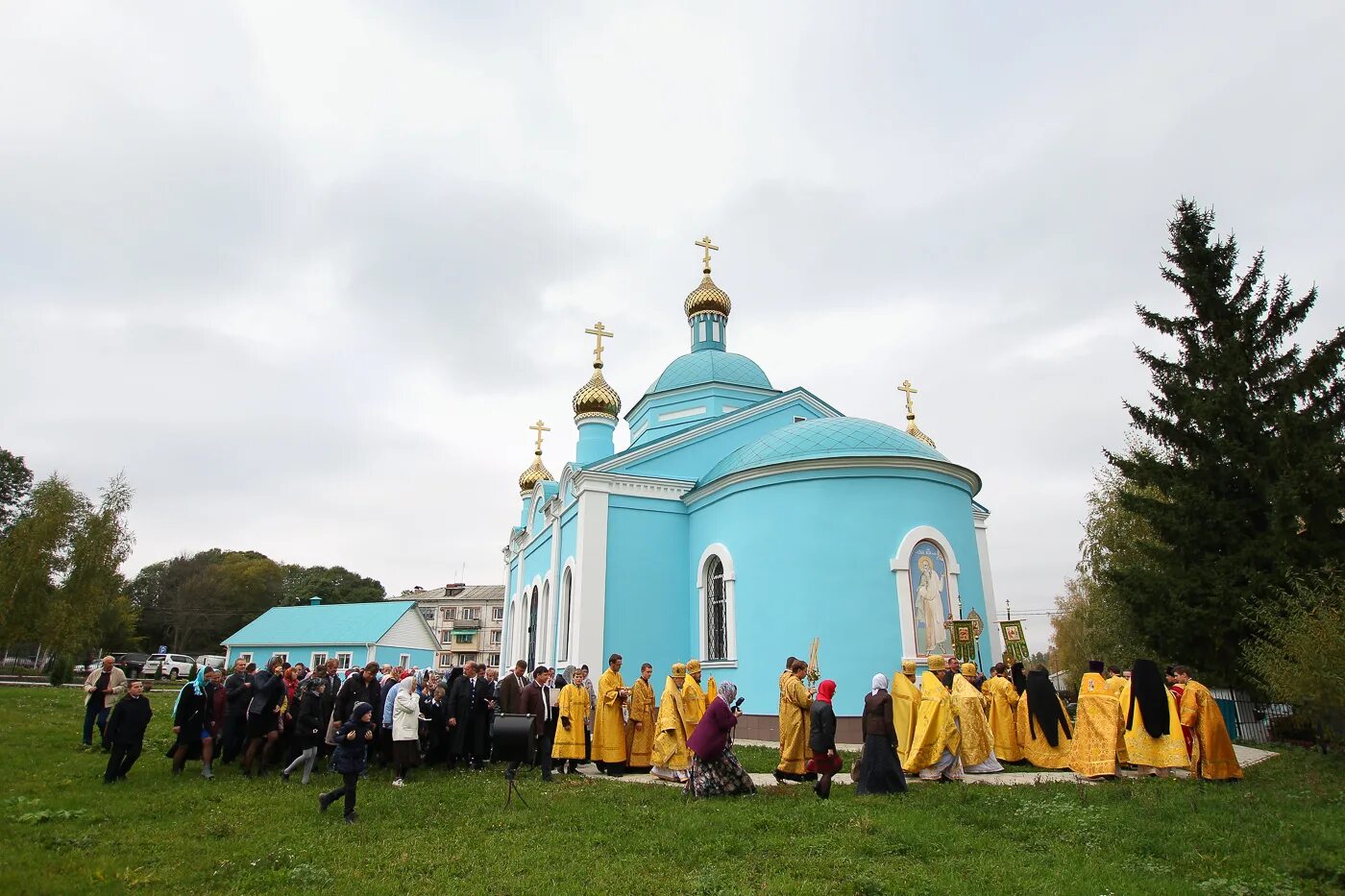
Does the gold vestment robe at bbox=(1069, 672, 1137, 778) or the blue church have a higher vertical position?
the blue church

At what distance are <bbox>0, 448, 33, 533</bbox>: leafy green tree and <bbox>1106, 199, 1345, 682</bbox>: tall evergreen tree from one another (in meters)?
54.6

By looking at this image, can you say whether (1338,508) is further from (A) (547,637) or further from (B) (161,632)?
(B) (161,632)

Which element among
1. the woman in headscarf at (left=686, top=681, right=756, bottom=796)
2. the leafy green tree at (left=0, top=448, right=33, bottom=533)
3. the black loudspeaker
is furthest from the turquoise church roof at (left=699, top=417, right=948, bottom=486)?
the leafy green tree at (left=0, top=448, right=33, bottom=533)

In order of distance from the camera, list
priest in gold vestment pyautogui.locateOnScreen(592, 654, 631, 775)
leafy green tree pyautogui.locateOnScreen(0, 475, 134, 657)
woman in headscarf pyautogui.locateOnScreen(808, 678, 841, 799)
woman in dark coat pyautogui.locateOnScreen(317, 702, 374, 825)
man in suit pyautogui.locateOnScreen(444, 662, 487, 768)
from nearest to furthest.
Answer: woman in dark coat pyautogui.locateOnScreen(317, 702, 374, 825) → woman in headscarf pyautogui.locateOnScreen(808, 678, 841, 799) → priest in gold vestment pyautogui.locateOnScreen(592, 654, 631, 775) → man in suit pyautogui.locateOnScreen(444, 662, 487, 768) → leafy green tree pyautogui.locateOnScreen(0, 475, 134, 657)

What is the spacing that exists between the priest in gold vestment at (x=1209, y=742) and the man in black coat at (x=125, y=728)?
12.0m

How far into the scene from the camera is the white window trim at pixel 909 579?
1448cm

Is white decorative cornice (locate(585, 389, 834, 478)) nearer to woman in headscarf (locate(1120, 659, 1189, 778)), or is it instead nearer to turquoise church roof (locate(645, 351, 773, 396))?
turquoise church roof (locate(645, 351, 773, 396))

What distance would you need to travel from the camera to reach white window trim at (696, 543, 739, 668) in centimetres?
1630

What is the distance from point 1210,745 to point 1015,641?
4908mm

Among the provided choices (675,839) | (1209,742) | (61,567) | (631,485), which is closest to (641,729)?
(675,839)

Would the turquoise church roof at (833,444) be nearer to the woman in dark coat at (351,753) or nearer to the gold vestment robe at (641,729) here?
the gold vestment robe at (641,729)

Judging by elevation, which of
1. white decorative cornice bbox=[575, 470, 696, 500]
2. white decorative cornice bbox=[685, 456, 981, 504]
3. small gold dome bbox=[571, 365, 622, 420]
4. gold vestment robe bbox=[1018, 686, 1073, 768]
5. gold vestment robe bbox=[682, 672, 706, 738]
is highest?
small gold dome bbox=[571, 365, 622, 420]

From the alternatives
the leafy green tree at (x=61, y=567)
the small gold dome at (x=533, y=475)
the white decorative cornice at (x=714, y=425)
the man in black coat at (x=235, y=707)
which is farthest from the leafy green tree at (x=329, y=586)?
the man in black coat at (x=235, y=707)

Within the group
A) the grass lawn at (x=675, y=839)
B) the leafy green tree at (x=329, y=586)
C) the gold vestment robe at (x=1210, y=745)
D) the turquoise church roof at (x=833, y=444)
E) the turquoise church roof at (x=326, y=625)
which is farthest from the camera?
the leafy green tree at (x=329, y=586)
